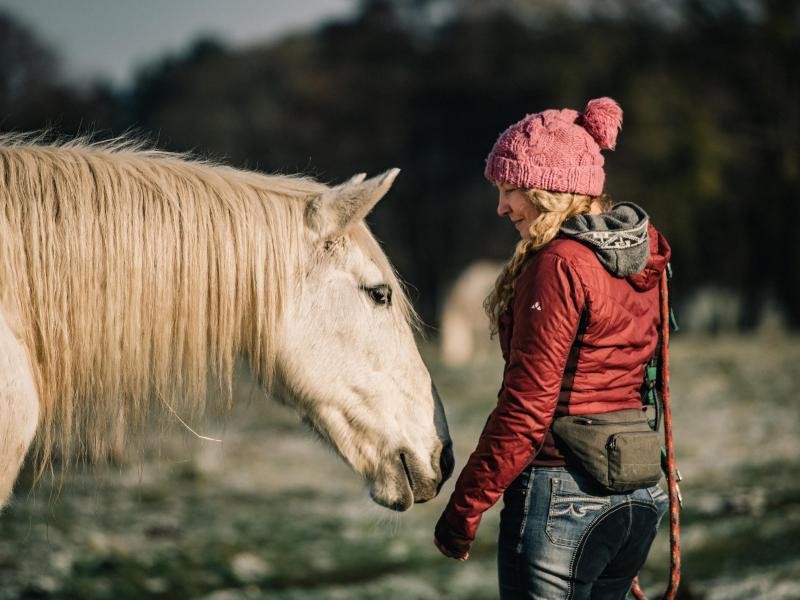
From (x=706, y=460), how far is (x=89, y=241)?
6.49 m

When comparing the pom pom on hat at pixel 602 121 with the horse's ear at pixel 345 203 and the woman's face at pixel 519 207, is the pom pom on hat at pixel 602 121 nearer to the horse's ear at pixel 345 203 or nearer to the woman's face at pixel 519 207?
the woman's face at pixel 519 207

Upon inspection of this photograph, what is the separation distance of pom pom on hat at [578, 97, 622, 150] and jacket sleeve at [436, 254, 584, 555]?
0.43 m

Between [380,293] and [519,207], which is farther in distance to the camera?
[380,293]

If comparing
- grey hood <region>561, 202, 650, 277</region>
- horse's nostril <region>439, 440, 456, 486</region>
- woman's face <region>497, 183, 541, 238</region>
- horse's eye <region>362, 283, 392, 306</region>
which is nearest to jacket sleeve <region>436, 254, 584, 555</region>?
grey hood <region>561, 202, 650, 277</region>

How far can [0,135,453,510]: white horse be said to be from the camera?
237cm

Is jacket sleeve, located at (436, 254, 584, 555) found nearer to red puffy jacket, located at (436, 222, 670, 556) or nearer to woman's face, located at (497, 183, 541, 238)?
red puffy jacket, located at (436, 222, 670, 556)

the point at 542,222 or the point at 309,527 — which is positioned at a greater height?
the point at 542,222

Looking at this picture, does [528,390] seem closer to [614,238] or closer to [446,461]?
[614,238]

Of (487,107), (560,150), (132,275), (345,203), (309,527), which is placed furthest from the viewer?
(487,107)

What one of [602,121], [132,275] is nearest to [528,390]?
[602,121]

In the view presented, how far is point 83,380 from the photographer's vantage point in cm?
244

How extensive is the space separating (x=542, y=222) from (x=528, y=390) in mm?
508

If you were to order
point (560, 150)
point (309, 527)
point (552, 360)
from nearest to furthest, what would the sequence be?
point (552, 360), point (560, 150), point (309, 527)

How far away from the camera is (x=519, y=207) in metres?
2.45
